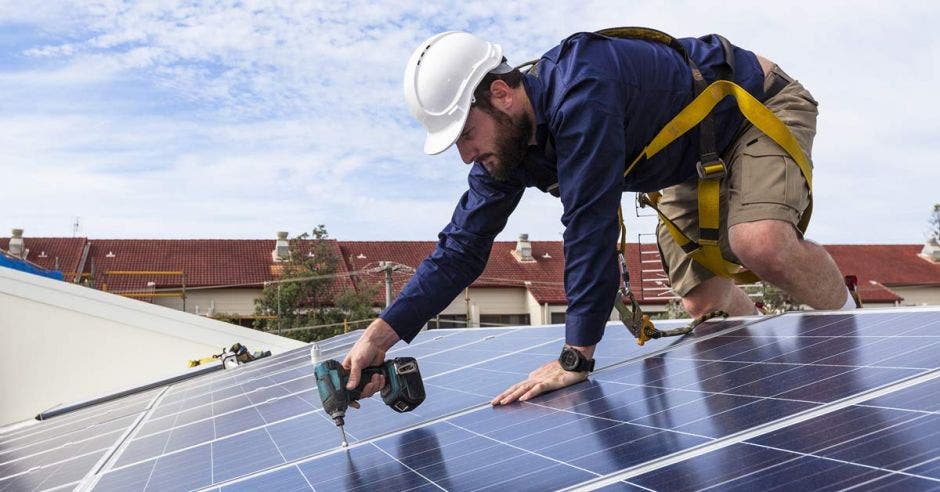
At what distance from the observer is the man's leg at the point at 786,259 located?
348cm

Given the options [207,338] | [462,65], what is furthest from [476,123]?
[207,338]

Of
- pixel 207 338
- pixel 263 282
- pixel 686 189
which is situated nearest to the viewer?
pixel 686 189

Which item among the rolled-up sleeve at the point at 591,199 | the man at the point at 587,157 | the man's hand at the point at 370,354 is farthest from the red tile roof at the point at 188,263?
the rolled-up sleeve at the point at 591,199

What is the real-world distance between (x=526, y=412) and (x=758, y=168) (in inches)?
65.1

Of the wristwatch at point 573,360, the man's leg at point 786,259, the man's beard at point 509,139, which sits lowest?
the wristwatch at point 573,360

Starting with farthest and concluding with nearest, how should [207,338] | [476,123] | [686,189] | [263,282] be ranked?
[263,282]
[207,338]
[686,189]
[476,123]

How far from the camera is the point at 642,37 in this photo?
369 cm

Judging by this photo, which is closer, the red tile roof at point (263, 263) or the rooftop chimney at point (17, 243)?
the rooftop chimney at point (17, 243)

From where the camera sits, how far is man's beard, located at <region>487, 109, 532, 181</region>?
130 inches

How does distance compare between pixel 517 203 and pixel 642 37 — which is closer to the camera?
pixel 642 37

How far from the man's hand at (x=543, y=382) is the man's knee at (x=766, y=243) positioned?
95cm

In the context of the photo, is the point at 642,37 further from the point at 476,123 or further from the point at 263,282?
the point at 263,282

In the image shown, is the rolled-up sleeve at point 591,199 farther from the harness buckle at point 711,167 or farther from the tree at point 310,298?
the tree at point 310,298

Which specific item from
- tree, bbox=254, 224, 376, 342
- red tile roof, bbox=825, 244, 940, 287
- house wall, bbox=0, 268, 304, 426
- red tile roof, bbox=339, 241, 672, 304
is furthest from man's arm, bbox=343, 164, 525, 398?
red tile roof, bbox=825, 244, 940, 287
